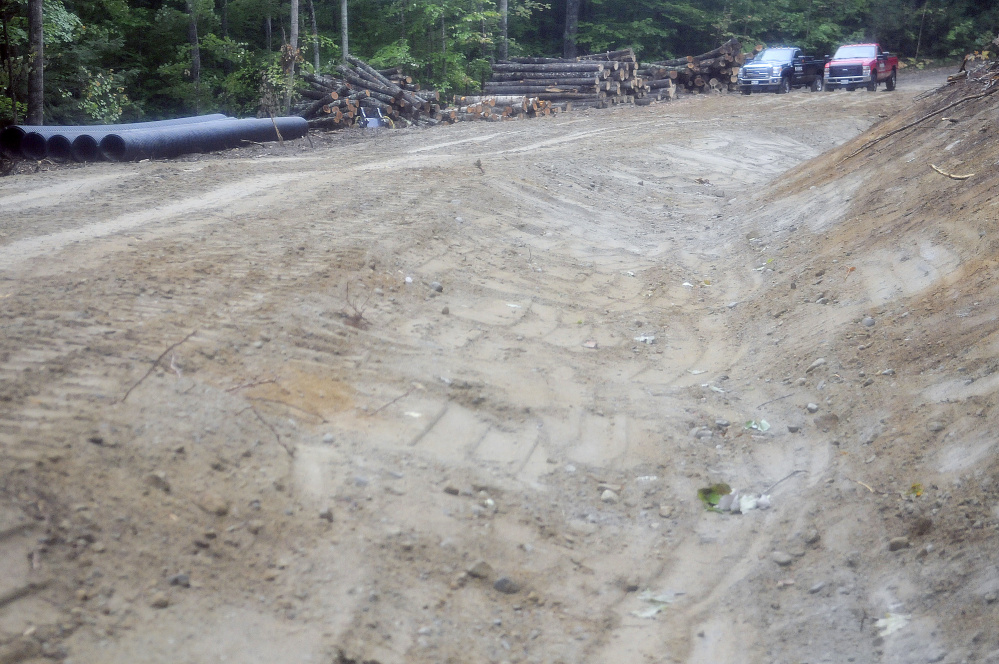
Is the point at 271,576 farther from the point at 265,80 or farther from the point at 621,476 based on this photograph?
the point at 265,80

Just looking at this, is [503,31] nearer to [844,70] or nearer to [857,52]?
[844,70]

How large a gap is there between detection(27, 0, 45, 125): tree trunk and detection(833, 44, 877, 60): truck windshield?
82.1 feet

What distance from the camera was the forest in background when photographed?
68.7 feet

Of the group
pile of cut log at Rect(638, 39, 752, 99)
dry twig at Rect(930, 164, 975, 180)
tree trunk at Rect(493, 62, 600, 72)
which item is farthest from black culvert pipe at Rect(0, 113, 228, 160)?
pile of cut log at Rect(638, 39, 752, 99)

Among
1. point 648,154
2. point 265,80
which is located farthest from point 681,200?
point 265,80

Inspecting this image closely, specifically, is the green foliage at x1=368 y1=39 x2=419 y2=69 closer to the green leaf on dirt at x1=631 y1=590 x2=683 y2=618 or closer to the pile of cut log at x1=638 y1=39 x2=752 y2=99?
the pile of cut log at x1=638 y1=39 x2=752 y2=99

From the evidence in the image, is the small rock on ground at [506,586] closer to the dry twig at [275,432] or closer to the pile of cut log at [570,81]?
the dry twig at [275,432]

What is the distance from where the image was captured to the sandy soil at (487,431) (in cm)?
371

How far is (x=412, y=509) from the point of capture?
4.54m

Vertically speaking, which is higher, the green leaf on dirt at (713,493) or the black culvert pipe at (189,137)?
the black culvert pipe at (189,137)

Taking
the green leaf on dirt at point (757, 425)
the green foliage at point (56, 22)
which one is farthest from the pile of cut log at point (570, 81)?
the green leaf on dirt at point (757, 425)

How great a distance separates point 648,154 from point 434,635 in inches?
486

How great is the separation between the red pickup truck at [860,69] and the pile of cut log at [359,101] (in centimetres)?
1449

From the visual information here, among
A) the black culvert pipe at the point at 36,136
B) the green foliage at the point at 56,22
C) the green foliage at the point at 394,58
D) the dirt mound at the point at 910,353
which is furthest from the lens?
the green foliage at the point at 394,58
